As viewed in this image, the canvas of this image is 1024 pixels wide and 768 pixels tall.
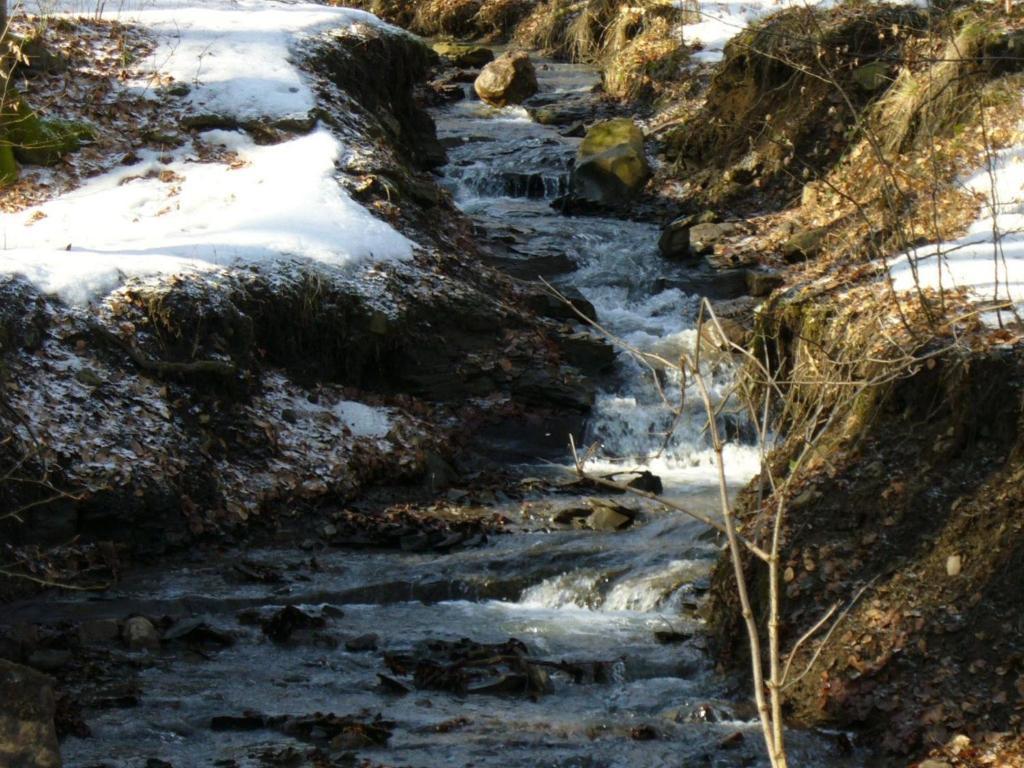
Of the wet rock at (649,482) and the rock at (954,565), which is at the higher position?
the rock at (954,565)

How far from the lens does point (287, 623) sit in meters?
7.51

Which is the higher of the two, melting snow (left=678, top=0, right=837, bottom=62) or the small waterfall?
melting snow (left=678, top=0, right=837, bottom=62)

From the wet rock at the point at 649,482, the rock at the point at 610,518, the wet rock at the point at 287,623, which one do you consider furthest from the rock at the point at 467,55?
the wet rock at the point at 287,623

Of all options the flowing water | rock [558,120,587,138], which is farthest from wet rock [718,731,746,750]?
rock [558,120,587,138]

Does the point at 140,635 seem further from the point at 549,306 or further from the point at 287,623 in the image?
the point at 549,306

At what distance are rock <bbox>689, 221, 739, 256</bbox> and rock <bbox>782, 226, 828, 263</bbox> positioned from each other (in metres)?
0.92

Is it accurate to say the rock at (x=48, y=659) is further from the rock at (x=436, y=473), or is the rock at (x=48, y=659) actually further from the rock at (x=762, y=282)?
the rock at (x=762, y=282)

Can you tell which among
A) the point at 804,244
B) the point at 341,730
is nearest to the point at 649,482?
the point at 341,730

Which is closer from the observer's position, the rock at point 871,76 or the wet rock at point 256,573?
the wet rock at point 256,573

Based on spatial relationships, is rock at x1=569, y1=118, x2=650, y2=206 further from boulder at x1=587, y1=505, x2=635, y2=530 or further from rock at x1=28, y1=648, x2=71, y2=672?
rock at x1=28, y1=648, x2=71, y2=672

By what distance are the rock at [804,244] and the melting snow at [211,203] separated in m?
4.17

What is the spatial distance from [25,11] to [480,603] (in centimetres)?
958

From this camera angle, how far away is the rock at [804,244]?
13.3 metres

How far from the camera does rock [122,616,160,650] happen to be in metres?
7.26
